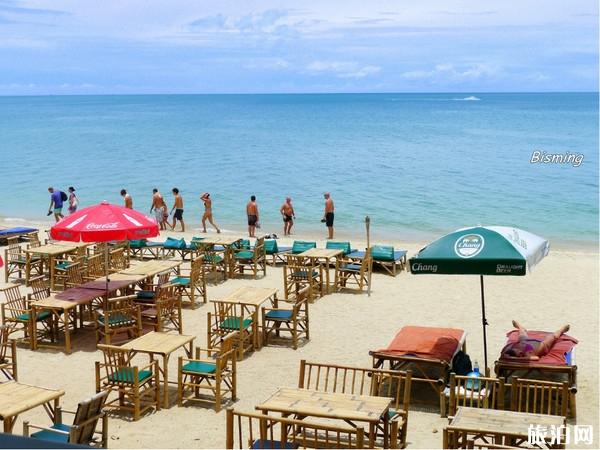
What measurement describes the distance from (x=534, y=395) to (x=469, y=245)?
199cm

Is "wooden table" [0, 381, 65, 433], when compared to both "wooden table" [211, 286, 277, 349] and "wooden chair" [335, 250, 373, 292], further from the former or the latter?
"wooden chair" [335, 250, 373, 292]

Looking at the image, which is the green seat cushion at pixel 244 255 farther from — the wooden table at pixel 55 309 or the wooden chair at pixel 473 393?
the wooden chair at pixel 473 393

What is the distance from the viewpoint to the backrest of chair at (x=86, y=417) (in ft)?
24.2

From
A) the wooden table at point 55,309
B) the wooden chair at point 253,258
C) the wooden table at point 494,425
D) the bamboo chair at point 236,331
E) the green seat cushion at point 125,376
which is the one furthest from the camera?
the wooden chair at point 253,258

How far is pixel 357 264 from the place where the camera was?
15.9 meters

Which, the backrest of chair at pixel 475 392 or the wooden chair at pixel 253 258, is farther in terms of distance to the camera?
the wooden chair at pixel 253 258

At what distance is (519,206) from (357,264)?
2397 centimetres

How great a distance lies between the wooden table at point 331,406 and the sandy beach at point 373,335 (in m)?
1.23

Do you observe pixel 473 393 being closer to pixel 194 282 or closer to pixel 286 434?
pixel 286 434

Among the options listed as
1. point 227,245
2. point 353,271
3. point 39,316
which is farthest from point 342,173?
point 39,316

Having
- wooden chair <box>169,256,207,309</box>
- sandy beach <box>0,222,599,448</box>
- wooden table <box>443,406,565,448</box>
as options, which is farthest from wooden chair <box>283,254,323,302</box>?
wooden table <box>443,406,565,448</box>

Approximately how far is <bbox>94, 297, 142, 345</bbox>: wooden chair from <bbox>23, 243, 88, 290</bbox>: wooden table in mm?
3516

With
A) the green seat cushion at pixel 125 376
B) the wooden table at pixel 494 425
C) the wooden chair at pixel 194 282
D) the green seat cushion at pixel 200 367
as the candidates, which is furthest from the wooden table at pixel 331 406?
the wooden chair at pixel 194 282

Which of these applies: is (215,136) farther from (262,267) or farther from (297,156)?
(262,267)
